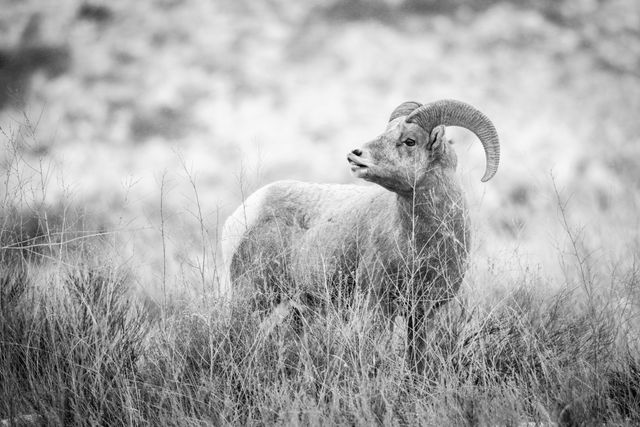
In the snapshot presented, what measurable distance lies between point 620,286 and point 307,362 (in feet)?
9.62

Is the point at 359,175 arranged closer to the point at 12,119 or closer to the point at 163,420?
the point at 163,420

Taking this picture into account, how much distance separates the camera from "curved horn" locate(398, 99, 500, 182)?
15.9 feet

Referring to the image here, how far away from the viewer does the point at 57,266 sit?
160 inches

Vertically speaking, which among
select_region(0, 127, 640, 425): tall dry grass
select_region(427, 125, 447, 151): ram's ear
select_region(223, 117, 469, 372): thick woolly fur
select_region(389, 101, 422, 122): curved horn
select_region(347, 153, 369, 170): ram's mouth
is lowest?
select_region(0, 127, 640, 425): tall dry grass

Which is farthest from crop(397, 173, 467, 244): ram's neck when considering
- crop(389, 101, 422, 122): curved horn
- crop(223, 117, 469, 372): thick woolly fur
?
crop(389, 101, 422, 122): curved horn

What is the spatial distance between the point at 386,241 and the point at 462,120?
4.11ft

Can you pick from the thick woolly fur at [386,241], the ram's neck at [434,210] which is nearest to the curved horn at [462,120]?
the thick woolly fur at [386,241]

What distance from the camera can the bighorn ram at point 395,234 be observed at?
14.9 ft

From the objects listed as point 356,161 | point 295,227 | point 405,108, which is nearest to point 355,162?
point 356,161

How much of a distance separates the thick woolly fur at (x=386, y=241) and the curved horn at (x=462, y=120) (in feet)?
0.33

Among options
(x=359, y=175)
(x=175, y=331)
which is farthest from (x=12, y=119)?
(x=359, y=175)

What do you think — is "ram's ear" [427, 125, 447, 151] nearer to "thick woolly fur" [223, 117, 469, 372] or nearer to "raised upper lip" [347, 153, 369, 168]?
"thick woolly fur" [223, 117, 469, 372]

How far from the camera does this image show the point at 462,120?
4.95 m

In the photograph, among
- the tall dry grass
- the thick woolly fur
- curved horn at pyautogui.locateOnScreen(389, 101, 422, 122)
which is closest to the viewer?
the tall dry grass
